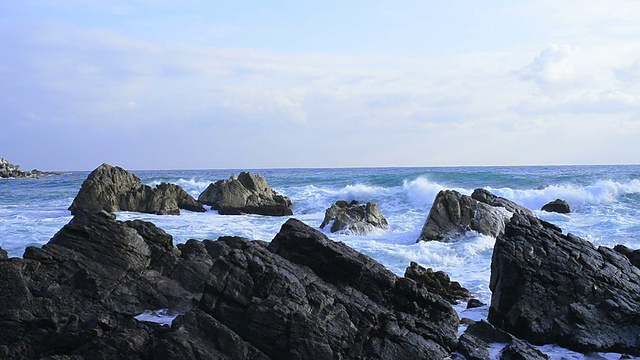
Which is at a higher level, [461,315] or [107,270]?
[107,270]

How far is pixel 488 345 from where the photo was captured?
8.95 meters

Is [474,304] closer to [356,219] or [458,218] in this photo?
[458,218]

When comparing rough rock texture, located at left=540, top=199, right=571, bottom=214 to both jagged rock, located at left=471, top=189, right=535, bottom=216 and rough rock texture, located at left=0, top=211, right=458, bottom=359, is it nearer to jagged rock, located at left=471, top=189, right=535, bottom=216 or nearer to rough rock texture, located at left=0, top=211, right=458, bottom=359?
jagged rock, located at left=471, top=189, right=535, bottom=216

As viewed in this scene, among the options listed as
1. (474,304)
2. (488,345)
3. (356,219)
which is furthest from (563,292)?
(356,219)

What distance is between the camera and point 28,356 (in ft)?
26.7

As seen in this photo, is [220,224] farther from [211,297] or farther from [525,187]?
[525,187]

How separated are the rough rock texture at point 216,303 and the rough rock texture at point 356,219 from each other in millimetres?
13086

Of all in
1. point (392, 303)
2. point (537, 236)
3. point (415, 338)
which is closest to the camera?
point (415, 338)

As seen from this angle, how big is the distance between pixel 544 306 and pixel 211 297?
518cm

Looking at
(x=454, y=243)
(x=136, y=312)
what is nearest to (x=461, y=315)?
(x=136, y=312)

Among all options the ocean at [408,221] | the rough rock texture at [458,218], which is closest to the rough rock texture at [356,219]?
the ocean at [408,221]

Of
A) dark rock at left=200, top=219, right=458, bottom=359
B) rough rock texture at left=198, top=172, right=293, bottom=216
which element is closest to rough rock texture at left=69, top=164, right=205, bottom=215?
rough rock texture at left=198, top=172, right=293, bottom=216

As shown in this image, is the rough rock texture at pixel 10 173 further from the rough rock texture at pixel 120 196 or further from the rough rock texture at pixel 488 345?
the rough rock texture at pixel 488 345

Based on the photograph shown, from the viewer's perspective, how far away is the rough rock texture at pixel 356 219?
78.5 ft
